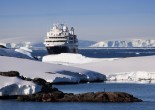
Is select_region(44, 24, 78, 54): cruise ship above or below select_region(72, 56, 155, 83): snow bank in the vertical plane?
above

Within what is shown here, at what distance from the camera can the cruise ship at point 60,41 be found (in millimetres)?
117688

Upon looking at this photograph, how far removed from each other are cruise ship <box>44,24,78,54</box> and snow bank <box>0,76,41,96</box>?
7445 centimetres

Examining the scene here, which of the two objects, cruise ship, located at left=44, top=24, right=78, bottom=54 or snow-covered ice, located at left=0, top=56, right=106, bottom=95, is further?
cruise ship, located at left=44, top=24, right=78, bottom=54

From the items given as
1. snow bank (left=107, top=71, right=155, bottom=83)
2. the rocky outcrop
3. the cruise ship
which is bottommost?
the rocky outcrop

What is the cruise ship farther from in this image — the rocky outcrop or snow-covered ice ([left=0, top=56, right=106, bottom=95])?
the rocky outcrop

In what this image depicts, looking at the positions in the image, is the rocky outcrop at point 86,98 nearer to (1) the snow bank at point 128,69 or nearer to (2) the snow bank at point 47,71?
(2) the snow bank at point 47,71

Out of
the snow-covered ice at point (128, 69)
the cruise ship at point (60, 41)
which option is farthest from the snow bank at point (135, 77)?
the cruise ship at point (60, 41)

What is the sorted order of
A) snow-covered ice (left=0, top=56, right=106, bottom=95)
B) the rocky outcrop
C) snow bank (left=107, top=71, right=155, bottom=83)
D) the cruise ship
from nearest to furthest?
the rocky outcrop
snow-covered ice (left=0, top=56, right=106, bottom=95)
snow bank (left=107, top=71, right=155, bottom=83)
the cruise ship

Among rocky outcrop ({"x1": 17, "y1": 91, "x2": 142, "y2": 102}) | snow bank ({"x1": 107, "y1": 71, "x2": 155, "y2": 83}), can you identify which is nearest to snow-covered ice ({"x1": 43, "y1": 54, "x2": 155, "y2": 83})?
snow bank ({"x1": 107, "y1": 71, "x2": 155, "y2": 83})

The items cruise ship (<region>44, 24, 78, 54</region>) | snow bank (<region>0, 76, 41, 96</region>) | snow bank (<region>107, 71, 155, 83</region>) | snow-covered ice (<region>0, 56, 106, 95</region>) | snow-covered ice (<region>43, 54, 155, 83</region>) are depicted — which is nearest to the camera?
snow bank (<region>0, 76, 41, 96</region>)

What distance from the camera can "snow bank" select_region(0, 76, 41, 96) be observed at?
4197 centimetres

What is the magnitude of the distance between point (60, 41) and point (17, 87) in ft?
247

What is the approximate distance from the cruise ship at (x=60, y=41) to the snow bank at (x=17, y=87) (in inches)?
2931

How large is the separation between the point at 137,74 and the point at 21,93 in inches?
867
